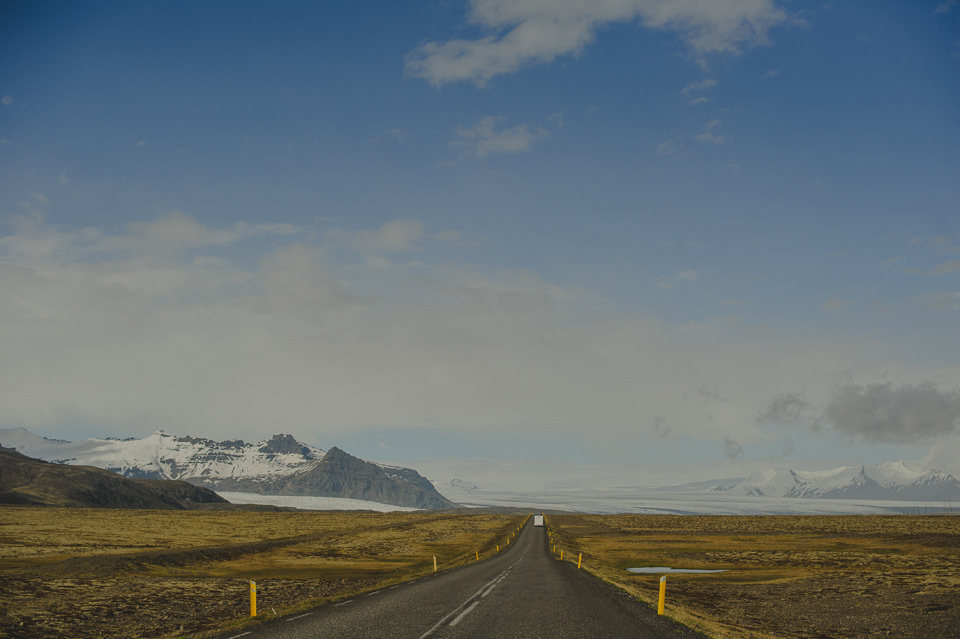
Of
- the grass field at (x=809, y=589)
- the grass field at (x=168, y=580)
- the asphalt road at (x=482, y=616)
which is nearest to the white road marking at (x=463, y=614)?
the asphalt road at (x=482, y=616)

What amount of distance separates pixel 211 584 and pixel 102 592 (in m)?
6.47

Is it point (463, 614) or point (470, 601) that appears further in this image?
point (470, 601)

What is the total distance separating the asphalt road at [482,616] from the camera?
60.7ft

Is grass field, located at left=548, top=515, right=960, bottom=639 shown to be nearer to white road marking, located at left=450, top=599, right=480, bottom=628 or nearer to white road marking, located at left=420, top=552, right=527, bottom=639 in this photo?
white road marking, located at left=420, top=552, right=527, bottom=639

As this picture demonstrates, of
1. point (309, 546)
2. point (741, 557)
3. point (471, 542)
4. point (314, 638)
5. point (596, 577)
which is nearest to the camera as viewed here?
point (314, 638)

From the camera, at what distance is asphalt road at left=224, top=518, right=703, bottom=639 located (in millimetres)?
18516

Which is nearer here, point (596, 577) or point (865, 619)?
point (865, 619)

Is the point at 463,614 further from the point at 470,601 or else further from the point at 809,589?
the point at 809,589

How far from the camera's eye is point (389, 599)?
26.2 meters

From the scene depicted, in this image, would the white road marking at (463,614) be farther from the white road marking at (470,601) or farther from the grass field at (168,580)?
the grass field at (168,580)

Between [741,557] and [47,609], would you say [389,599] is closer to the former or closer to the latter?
[47,609]

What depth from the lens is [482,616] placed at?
20984 millimetres

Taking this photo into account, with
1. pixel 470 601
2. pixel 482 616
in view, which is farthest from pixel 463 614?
pixel 470 601

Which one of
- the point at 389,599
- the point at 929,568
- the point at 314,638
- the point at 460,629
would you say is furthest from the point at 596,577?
the point at 929,568
